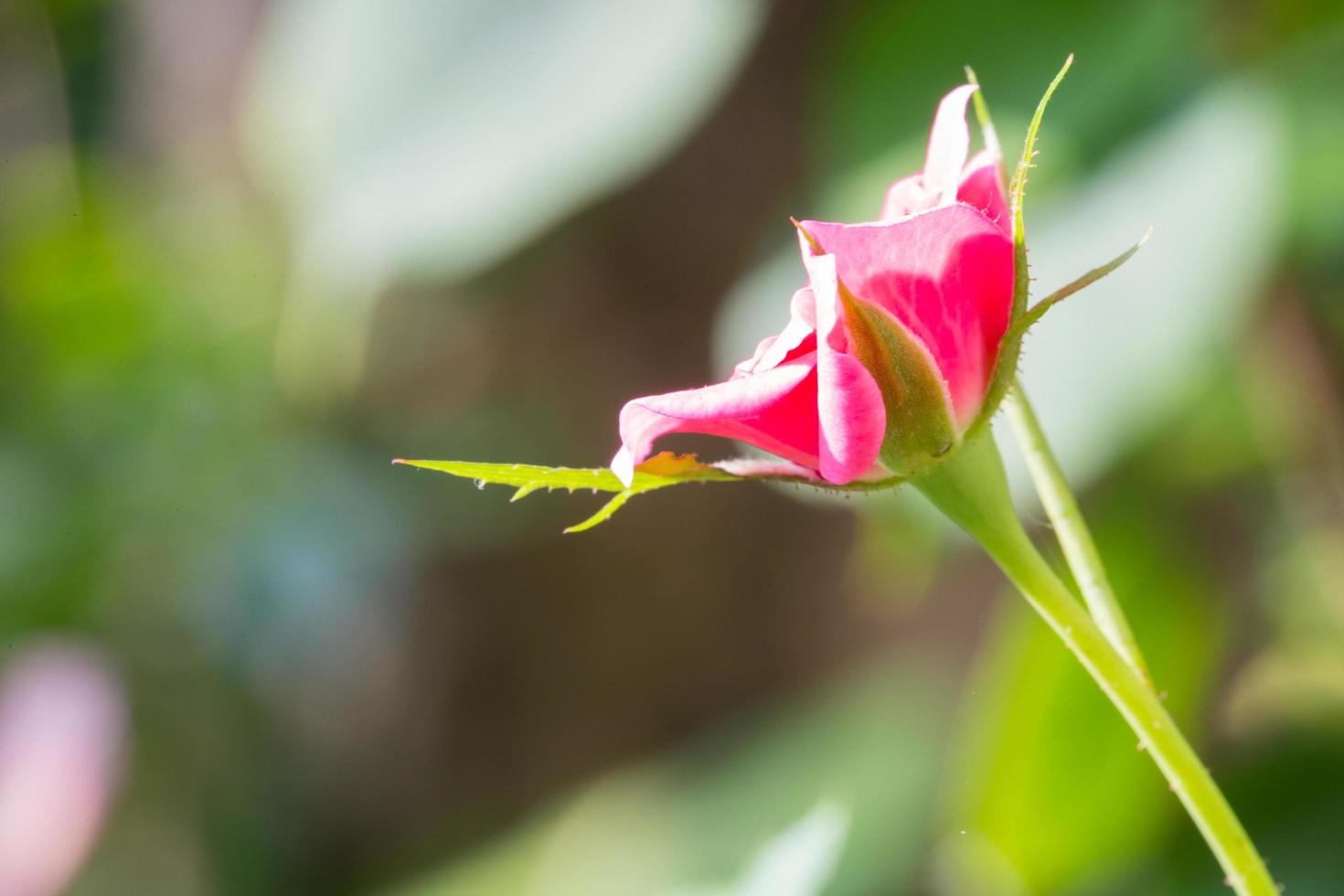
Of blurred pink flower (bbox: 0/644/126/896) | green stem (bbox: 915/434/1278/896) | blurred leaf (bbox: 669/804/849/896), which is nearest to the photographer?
green stem (bbox: 915/434/1278/896)

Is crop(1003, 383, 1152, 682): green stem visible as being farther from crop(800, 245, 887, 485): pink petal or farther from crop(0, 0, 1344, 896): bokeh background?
crop(0, 0, 1344, 896): bokeh background

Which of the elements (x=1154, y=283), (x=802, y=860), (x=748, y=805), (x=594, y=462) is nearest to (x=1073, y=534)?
(x=802, y=860)

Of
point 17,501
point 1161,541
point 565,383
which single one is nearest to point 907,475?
point 1161,541

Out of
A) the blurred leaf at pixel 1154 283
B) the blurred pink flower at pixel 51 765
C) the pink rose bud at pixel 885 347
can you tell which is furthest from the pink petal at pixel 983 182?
the blurred pink flower at pixel 51 765

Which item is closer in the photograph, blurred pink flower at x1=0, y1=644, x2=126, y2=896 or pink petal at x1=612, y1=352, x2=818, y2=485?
pink petal at x1=612, y1=352, x2=818, y2=485

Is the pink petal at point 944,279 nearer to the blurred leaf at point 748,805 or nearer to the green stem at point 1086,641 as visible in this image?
the green stem at point 1086,641

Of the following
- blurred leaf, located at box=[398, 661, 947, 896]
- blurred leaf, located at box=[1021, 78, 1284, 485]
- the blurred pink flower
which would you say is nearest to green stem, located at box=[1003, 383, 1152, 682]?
blurred leaf, located at box=[1021, 78, 1284, 485]

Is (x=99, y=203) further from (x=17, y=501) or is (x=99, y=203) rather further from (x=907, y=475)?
(x=907, y=475)
